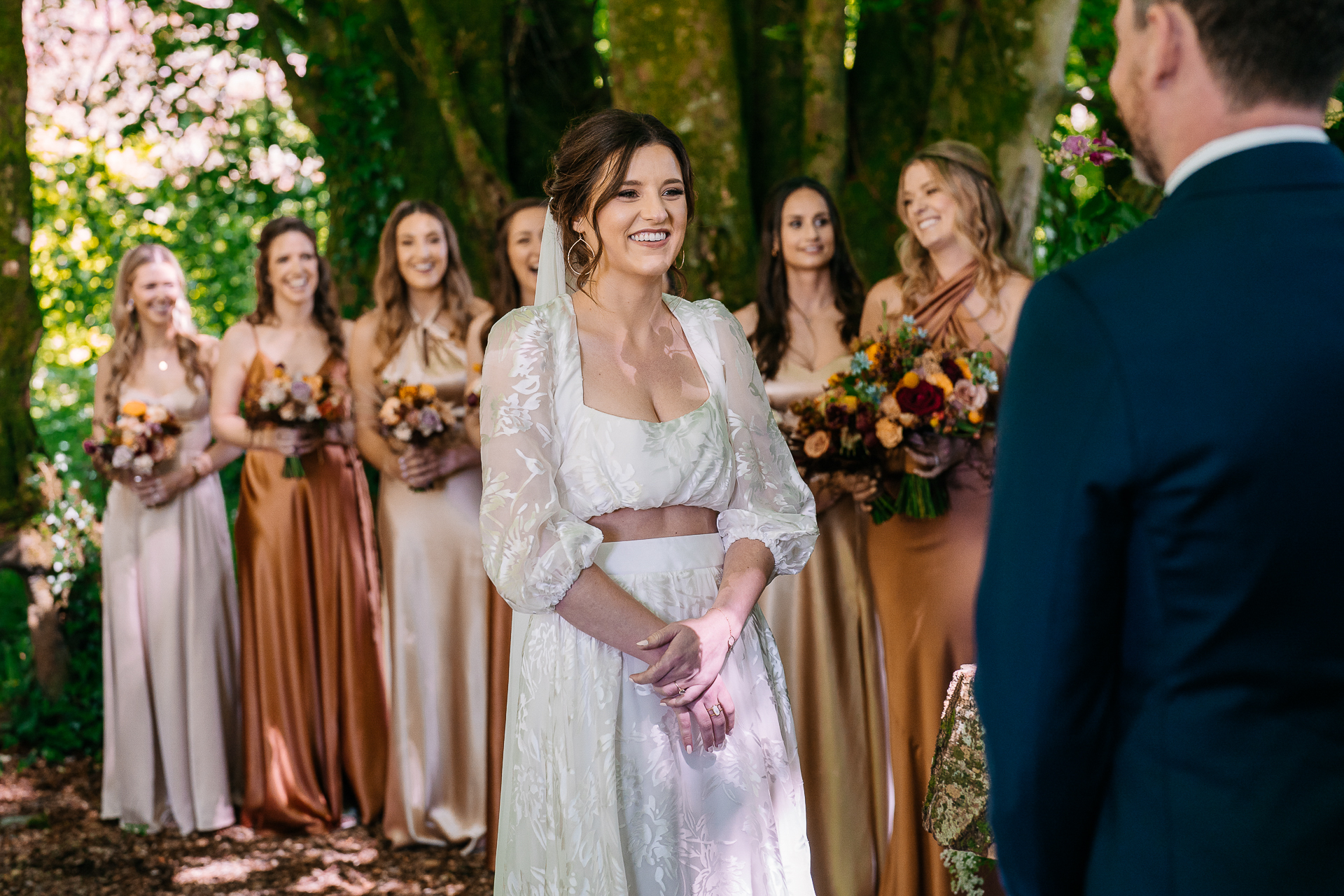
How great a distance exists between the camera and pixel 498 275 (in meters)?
5.00

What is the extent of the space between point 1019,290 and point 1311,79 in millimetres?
2821

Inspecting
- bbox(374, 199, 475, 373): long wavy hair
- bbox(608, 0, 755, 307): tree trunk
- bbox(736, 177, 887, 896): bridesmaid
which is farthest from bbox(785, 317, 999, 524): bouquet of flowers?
bbox(374, 199, 475, 373): long wavy hair

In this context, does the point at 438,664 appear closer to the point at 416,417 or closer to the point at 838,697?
the point at 416,417

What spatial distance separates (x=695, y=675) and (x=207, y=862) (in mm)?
3459

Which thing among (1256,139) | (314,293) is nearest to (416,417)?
(314,293)

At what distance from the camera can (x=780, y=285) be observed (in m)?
4.56

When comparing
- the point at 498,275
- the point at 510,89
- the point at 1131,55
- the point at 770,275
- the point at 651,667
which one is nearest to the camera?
the point at 1131,55

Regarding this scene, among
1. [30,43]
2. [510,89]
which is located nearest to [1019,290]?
[510,89]

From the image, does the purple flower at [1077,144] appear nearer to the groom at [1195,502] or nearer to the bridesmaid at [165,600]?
the groom at [1195,502]

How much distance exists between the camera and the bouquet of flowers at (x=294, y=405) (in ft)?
16.5

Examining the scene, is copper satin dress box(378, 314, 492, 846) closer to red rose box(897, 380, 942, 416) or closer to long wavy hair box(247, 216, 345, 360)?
long wavy hair box(247, 216, 345, 360)

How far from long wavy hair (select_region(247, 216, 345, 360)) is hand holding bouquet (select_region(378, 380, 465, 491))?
805mm

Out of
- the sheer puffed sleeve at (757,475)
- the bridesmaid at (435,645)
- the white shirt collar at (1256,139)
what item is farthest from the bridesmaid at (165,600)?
the white shirt collar at (1256,139)

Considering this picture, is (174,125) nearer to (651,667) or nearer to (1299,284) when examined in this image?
(651,667)
